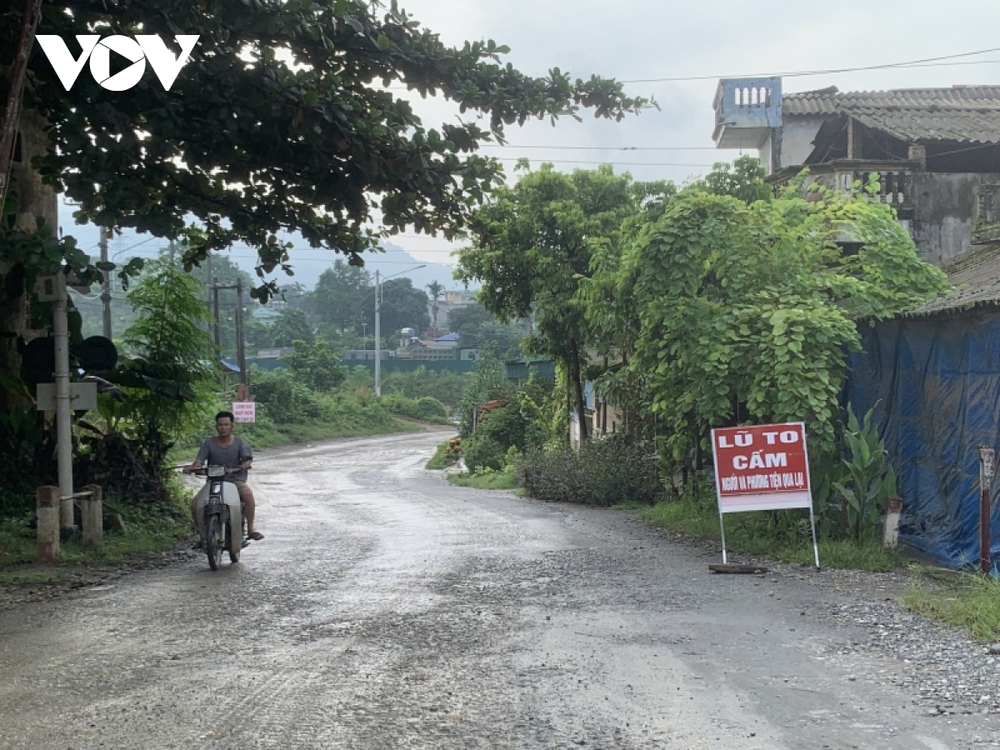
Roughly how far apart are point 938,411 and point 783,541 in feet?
7.20

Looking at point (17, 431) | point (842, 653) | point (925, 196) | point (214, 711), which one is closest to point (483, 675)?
point (214, 711)

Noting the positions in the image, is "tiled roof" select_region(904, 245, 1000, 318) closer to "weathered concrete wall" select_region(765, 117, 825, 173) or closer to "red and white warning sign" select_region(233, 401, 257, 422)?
"weathered concrete wall" select_region(765, 117, 825, 173)

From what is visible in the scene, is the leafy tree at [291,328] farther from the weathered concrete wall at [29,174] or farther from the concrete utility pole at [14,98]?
the concrete utility pole at [14,98]

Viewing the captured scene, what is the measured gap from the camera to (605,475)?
22719mm

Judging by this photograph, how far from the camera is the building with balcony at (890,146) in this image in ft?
87.7

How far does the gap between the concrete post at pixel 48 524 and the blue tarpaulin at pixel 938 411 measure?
30.1ft

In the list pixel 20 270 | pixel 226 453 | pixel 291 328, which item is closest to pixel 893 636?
pixel 226 453

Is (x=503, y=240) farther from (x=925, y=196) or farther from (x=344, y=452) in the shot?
(x=344, y=452)

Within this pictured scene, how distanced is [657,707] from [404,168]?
741 cm

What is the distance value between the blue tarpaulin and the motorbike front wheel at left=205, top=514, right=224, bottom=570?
736cm

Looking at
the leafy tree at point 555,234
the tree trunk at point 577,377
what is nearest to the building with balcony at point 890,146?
the leafy tree at point 555,234

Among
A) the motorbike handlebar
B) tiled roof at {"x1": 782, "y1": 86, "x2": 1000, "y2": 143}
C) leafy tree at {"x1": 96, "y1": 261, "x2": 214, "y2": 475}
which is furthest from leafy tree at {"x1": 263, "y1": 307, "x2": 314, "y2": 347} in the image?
the motorbike handlebar

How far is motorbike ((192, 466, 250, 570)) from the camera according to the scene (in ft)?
37.5

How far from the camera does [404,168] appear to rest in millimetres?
12102
